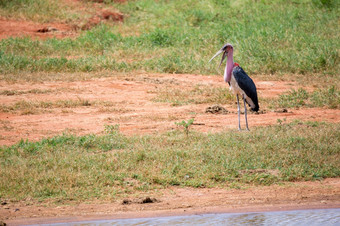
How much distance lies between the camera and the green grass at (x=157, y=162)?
504 centimetres

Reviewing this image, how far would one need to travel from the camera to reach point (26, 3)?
1638 cm

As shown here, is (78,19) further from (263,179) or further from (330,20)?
(263,179)

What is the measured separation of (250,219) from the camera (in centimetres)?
462

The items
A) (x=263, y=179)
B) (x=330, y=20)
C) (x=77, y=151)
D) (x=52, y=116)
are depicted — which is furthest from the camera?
(x=330, y=20)

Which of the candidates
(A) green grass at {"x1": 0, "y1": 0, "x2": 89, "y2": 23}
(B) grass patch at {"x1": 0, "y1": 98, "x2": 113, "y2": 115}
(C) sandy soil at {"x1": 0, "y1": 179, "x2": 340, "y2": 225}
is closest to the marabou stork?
(C) sandy soil at {"x1": 0, "y1": 179, "x2": 340, "y2": 225}

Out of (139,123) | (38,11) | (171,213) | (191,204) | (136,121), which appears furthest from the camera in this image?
(38,11)

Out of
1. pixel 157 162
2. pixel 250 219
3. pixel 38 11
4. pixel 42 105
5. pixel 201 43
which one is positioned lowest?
pixel 250 219

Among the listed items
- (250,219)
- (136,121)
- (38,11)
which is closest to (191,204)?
(250,219)

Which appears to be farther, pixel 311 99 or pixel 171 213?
pixel 311 99

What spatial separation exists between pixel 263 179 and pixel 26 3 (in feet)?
42.8

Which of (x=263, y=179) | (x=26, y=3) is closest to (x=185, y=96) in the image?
(x=263, y=179)

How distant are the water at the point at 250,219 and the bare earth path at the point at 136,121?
0.08 m

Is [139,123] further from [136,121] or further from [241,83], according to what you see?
[241,83]

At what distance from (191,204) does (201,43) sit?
8.36m
